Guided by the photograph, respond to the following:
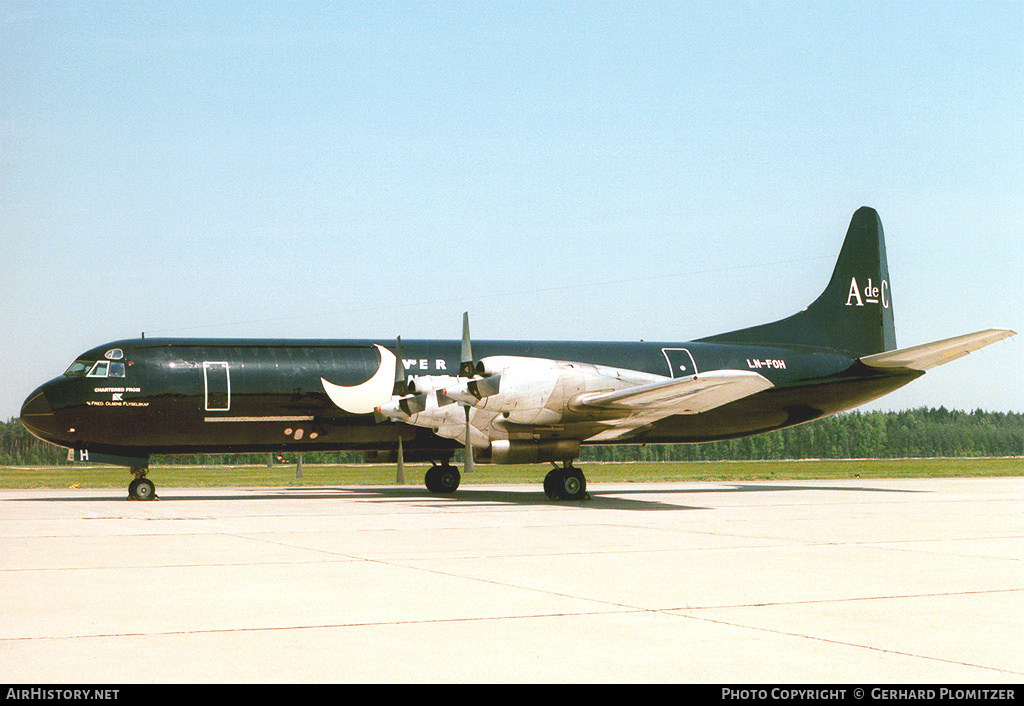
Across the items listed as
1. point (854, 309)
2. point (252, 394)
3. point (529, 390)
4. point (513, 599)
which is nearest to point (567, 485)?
point (529, 390)

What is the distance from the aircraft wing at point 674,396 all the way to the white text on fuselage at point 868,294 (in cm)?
1121

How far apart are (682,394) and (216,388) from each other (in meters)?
11.0

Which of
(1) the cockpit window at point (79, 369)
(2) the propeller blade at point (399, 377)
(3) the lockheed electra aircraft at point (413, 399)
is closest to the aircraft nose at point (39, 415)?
(3) the lockheed electra aircraft at point (413, 399)

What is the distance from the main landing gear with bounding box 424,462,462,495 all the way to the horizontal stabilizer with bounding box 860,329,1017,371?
12.4 m

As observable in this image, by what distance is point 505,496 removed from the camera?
27609 millimetres

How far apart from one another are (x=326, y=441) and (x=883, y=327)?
18.3 meters

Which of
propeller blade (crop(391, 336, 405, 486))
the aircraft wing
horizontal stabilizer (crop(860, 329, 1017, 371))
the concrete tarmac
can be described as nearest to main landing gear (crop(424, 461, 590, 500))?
the aircraft wing

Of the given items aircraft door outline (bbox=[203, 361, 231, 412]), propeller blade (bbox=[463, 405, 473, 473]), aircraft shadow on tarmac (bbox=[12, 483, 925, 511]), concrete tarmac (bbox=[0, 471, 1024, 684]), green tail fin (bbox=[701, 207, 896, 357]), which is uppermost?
green tail fin (bbox=[701, 207, 896, 357])

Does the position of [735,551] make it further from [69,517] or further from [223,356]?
[223,356]

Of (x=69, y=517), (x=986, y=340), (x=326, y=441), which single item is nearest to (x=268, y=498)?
(x=326, y=441)

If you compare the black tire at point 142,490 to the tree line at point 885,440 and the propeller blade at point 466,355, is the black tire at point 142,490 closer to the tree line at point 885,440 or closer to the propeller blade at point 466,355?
the propeller blade at point 466,355

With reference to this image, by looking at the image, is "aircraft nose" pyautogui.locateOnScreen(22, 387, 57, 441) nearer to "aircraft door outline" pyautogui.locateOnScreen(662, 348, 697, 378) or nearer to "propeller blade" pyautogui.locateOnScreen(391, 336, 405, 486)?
"propeller blade" pyautogui.locateOnScreen(391, 336, 405, 486)

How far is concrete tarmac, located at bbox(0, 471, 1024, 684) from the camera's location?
6691mm

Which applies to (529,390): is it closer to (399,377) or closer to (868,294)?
(399,377)
